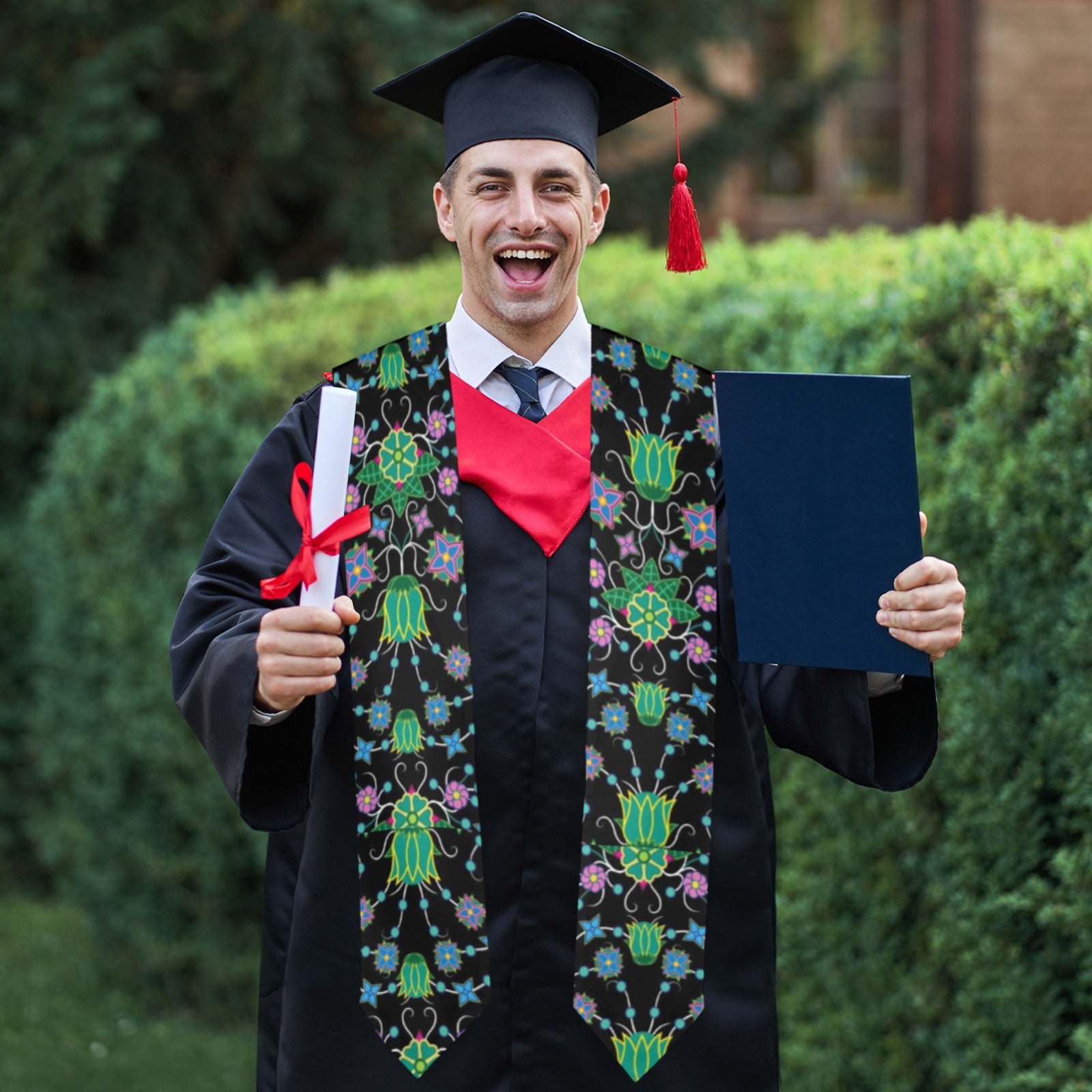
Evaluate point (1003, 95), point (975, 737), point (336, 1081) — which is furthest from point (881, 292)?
point (1003, 95)

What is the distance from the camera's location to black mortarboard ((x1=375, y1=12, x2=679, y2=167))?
7.93 ft

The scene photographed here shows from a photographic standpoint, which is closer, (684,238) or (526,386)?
(526,386)

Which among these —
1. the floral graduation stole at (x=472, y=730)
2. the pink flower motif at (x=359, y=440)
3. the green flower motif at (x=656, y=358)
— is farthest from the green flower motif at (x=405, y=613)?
the green flower motif at (x=656, y=358)

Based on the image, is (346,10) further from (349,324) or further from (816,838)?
(816,838)

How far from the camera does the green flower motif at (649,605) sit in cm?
238

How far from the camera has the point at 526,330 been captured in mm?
2430

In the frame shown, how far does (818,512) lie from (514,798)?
64 cm

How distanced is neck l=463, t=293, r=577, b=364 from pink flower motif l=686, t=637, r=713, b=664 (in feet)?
1.72

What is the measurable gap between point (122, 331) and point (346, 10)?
2.06 metres

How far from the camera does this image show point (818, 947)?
384 cm

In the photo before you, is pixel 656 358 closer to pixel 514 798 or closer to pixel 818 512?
pixel 818 512

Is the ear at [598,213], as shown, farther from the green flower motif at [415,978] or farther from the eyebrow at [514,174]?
the green flower motif at [415,978]

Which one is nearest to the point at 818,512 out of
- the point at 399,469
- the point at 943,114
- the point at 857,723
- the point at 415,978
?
the point at 857,723

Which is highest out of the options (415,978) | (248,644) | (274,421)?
(274,421)
